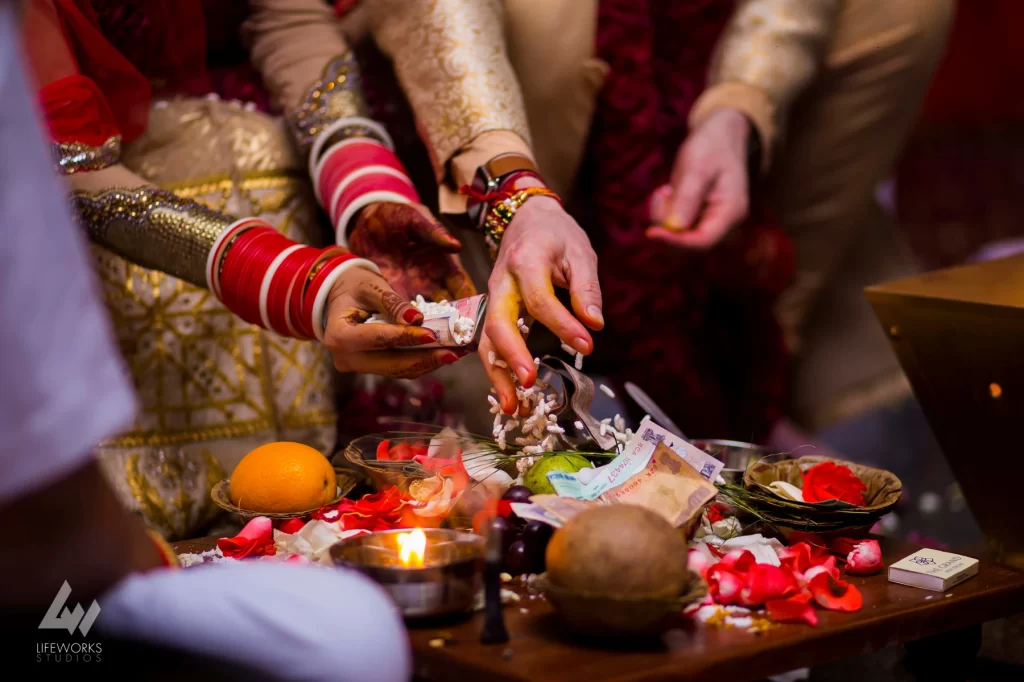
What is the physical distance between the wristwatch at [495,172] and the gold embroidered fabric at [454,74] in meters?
0.05

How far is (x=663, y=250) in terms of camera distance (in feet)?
4.34

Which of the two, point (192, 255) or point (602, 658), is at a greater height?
point (192, 255)

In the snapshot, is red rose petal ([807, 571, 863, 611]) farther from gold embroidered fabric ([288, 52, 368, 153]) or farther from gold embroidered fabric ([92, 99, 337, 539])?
gold embroidered fabric ([288, 52, 368, 153])

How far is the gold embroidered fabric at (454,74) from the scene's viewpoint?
1.02 meters

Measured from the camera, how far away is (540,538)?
0.69 meters

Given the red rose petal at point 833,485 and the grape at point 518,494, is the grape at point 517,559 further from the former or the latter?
the red rose petal at point 833,485

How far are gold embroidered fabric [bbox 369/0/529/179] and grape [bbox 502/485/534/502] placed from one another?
408 mm

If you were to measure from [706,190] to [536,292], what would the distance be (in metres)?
0.56

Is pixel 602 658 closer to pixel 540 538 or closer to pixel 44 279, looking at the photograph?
pixel 540 538

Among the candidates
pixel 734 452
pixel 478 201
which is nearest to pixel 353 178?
pixel 478 201

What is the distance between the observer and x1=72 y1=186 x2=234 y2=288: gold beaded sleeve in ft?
3.09

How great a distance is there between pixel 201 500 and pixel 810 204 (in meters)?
1.01

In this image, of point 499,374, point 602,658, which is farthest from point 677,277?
point 602,658

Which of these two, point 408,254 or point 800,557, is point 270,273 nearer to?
point 408,254
